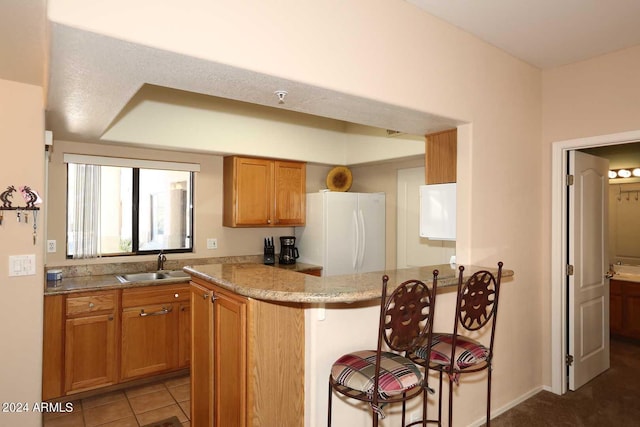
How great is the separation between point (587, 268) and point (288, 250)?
10.1ft

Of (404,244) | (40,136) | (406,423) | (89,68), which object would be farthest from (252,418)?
(404,244)

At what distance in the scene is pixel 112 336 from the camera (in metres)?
3.29

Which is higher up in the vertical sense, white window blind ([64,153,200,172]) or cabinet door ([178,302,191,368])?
white window blind ([64,153,200,172])

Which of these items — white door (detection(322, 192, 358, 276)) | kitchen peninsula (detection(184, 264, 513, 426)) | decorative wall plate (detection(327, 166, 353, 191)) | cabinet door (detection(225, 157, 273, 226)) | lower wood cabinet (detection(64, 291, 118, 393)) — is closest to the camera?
kitchen peninsula (detection(184, 264, 513, 426))

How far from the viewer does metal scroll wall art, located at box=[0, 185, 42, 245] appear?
241 cm

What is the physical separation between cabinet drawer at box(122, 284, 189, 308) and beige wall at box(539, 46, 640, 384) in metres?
3.25

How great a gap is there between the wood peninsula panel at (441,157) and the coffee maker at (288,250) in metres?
2.18

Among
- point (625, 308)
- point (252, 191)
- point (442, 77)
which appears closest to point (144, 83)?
point (442, 77)

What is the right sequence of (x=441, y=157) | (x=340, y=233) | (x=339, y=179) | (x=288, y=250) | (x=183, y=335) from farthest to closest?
A: (x=339, y=179), (x=288, y=250), (x=340, y=233), (x=183, y=335), (x=441, y=157)

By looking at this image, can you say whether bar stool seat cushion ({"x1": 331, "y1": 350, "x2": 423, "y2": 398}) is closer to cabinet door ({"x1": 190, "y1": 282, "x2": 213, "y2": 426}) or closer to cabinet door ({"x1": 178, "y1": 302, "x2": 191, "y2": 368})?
cabinet door ({"x1": 190, "y1": 282, "x2": 213, "y2": 426})

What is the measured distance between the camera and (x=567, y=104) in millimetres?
3197

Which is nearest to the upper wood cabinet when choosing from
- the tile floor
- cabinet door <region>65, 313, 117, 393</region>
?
cabinet door <region>65, 313, 117, 393</region>

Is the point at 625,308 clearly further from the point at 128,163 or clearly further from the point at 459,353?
the point at 128,163

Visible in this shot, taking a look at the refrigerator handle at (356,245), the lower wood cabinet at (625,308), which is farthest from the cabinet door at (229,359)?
the lower wood cabinet at (625,308)
